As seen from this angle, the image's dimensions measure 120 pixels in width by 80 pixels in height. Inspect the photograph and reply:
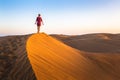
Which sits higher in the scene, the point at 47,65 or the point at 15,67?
the point at 47,65

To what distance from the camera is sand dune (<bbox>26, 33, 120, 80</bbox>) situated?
9.91 meters

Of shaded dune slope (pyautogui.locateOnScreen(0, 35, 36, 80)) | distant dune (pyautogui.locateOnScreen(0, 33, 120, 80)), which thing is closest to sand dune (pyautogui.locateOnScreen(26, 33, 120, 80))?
distant dune (pyautogui.locateOnScreen(0, 33, 120, 80))

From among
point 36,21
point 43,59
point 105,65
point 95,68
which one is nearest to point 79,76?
point 43,59

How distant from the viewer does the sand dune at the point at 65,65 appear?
9.91 metres

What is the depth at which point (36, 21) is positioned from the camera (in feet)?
54.1

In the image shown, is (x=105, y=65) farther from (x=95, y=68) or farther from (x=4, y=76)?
(x=4, y=76)

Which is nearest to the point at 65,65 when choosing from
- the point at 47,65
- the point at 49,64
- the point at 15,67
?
the point at 49,64

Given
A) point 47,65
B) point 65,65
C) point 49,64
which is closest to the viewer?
point 47,65

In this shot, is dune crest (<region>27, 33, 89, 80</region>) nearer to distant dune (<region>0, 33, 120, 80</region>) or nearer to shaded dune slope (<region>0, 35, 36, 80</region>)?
distant dune (<region>0, 33, 120, 80</region>)

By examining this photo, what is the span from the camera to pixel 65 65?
1184cm

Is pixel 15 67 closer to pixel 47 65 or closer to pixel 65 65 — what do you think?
pixel 47 65

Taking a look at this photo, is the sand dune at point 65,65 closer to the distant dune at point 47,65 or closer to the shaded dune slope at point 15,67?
the distant dune at point 47,65

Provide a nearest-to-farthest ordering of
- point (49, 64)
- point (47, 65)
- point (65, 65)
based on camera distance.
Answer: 1. point (47, 65)
2. point (49, 64)
3. point (65, 65)

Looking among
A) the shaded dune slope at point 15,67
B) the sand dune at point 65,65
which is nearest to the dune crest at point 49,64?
the sand dune at point 65,65
